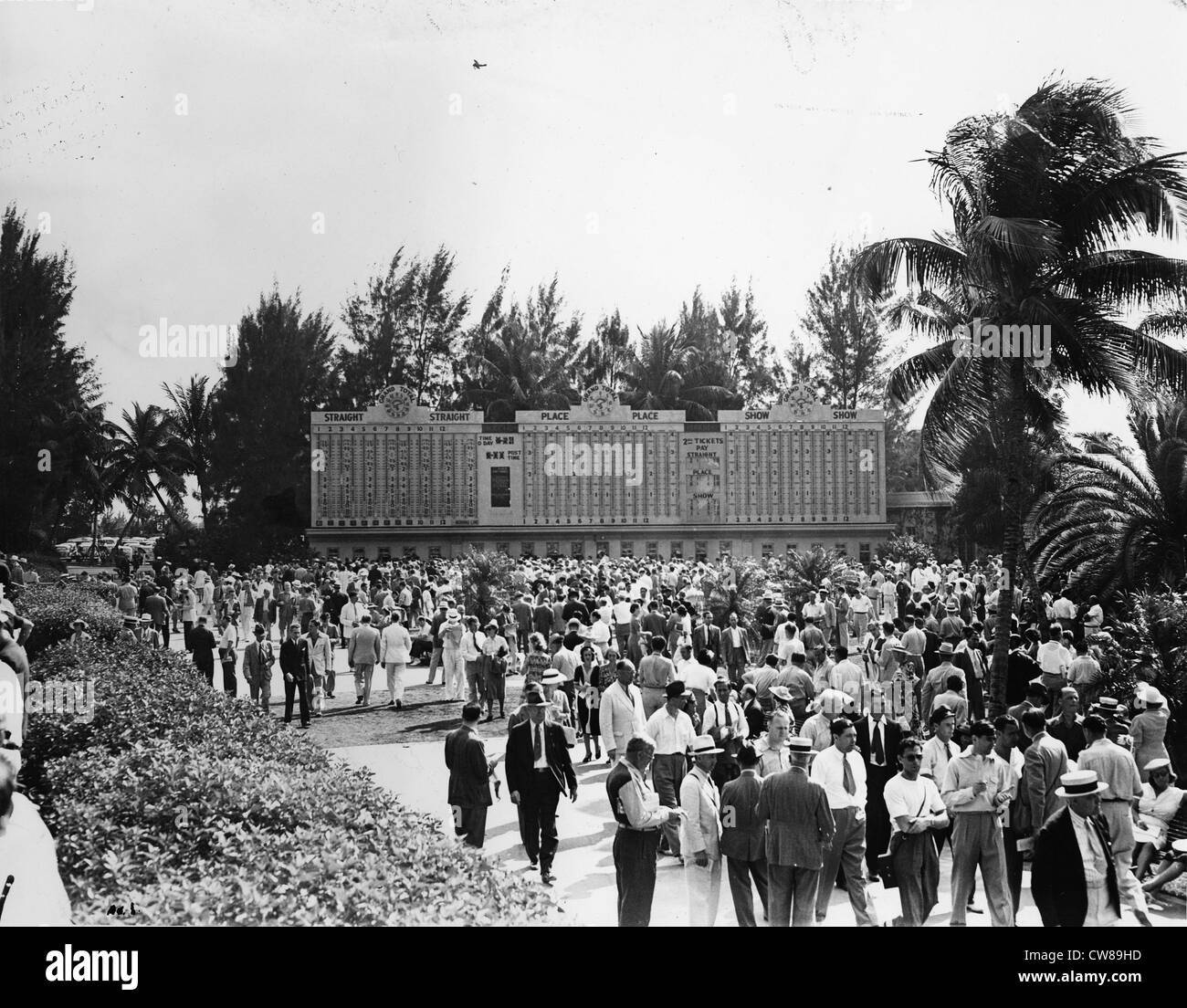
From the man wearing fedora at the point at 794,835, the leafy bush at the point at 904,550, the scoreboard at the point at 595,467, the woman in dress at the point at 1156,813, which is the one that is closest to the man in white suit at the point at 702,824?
the man wearing fedora at the point at 794,835

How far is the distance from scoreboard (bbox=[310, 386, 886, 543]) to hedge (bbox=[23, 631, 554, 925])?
22.3m

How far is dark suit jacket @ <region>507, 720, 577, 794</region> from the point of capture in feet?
24.3

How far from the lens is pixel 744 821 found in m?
6.00

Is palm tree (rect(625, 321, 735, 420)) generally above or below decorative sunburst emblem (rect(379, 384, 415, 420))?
above

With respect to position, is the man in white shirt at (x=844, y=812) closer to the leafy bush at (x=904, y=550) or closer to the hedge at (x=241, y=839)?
the hedge at (x=241, y=839)

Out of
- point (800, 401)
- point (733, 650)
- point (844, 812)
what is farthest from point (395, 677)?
point (800, 401)

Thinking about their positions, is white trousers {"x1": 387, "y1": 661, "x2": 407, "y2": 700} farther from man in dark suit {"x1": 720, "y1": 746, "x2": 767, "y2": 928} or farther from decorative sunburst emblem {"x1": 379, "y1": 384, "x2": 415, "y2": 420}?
decorative sunburst emblem {"x1": 379, "y1": 384, "x2": 415, "y2": 420}

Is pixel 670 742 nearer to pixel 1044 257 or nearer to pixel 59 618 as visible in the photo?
pixel 1044 257

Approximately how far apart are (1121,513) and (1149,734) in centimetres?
843

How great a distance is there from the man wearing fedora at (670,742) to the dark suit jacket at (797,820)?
1.64 meters

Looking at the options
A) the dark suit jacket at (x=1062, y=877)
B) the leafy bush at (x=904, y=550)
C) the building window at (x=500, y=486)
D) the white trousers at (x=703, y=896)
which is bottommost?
the white trousers at (x=703, y=896)

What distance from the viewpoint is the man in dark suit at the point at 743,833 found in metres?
6.00

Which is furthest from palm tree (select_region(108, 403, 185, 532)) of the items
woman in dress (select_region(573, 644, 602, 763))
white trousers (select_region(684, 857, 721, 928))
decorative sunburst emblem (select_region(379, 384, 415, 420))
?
white trousers (select_region(684, 857, 721, 928))
